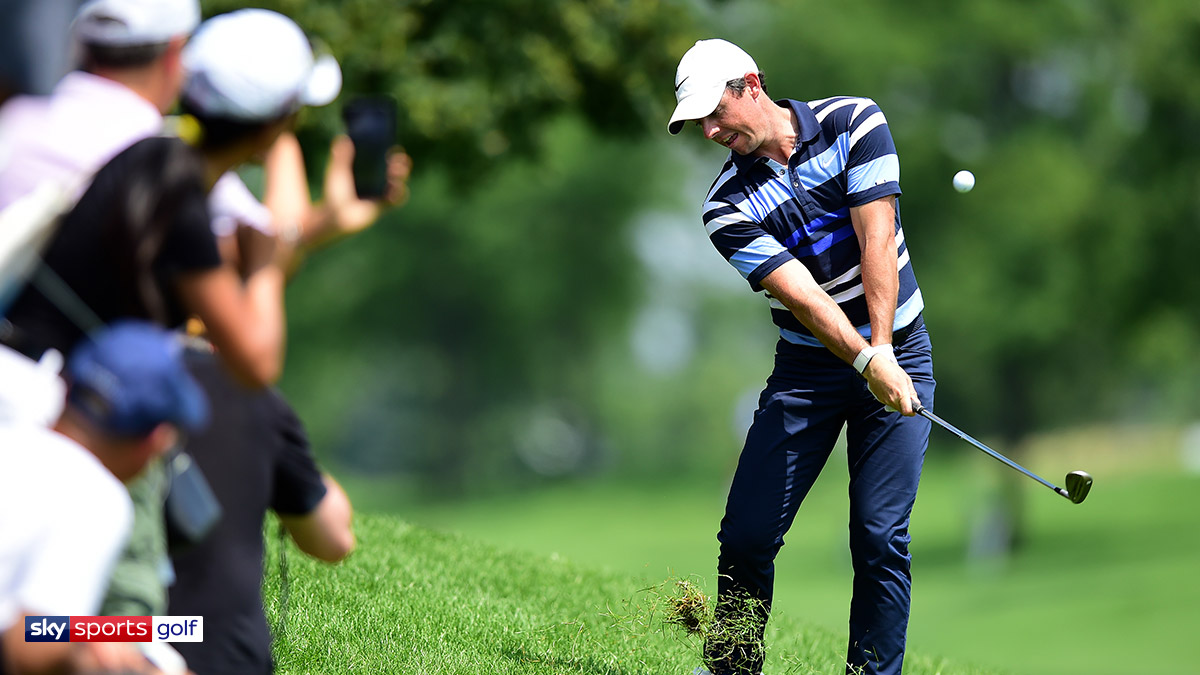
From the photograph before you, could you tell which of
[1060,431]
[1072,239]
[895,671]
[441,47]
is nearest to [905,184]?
[1072,239]

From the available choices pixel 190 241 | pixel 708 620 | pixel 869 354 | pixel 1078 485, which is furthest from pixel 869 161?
pixel 190 241

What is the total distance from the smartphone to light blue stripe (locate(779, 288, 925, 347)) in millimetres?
2313

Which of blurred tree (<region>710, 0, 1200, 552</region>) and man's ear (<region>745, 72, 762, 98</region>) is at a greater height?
blurred tree (<region>710, 0, 1200, 552</region>)

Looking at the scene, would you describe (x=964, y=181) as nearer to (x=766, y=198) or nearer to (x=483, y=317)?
(x=766, y=198)

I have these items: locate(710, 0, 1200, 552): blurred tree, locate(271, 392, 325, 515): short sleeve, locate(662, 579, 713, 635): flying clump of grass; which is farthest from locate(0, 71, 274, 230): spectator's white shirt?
locate(710, 0, 1200, 552): blurred tree

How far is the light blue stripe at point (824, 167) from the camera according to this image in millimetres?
5359

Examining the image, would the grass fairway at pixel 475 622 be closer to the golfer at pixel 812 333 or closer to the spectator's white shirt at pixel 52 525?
the golfer at pixel 812 333

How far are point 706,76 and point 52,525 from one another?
10.1ft

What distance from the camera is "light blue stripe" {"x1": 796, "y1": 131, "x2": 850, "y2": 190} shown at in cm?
536

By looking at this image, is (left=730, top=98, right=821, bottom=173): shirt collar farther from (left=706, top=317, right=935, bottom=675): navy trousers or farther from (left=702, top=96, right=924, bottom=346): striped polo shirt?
(left=706, top=317, right=935, bottom=675): navy trousers

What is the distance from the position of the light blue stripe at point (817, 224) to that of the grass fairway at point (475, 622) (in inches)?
60.2

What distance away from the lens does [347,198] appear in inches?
138

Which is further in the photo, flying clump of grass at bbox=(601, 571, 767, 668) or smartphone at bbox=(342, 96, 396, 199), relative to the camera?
flying clump of grass at bbox=(601, 571, 767, 668)

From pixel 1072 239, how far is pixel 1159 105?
5.52 metres
